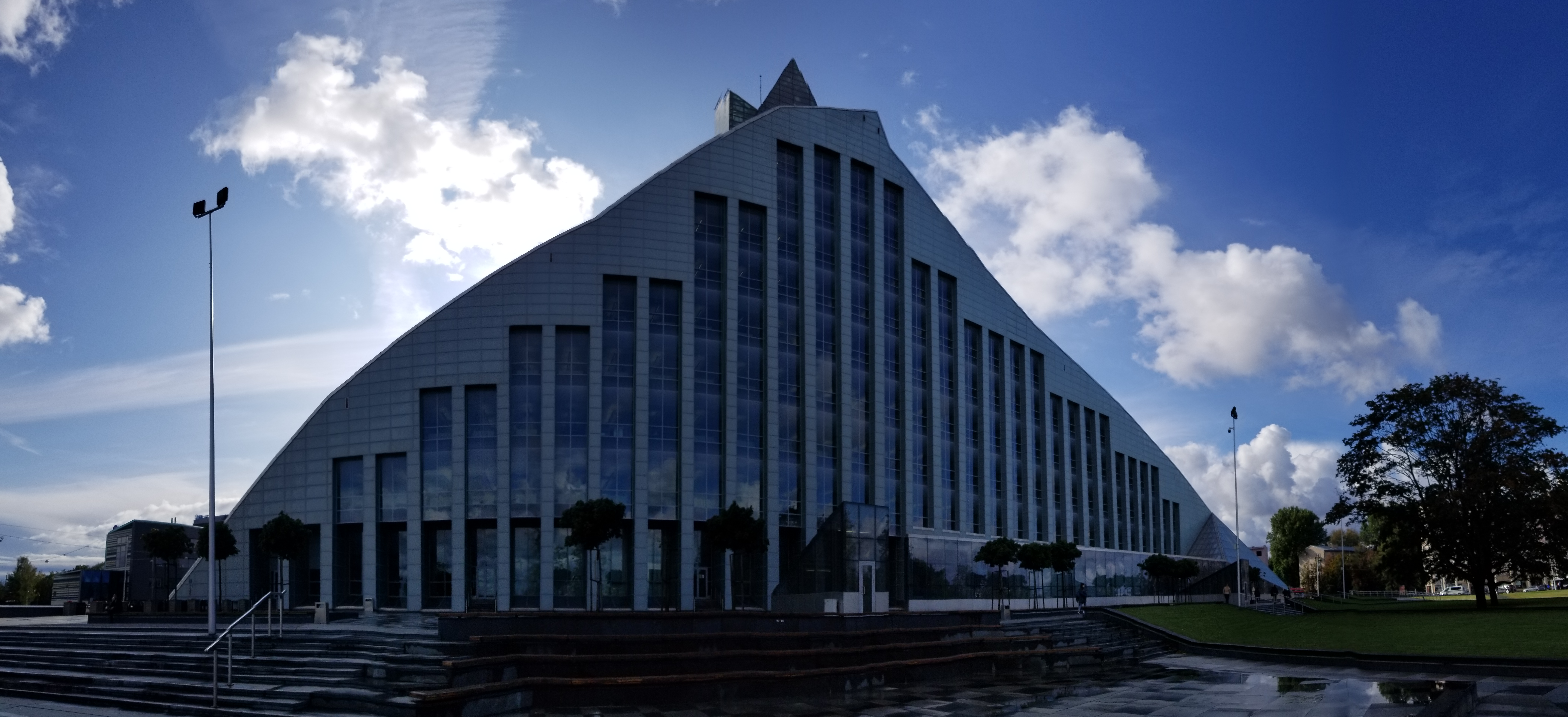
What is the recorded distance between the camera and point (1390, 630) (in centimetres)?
4650

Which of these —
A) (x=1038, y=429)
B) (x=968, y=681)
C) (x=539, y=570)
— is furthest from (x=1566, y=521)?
(x=539, y=570)

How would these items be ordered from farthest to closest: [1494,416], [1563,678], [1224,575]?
[1224,575] < [1494,416] < [1563,678]

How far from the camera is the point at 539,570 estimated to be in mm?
Answer: 55469

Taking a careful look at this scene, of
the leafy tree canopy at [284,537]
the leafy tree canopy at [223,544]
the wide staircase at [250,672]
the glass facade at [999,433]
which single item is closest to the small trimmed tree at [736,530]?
the wide staircase at [250,672]

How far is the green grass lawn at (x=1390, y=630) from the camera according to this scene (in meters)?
38.2

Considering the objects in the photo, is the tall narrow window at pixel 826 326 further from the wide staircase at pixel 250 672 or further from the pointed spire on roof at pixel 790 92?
the wide staircase at pixel 250 672

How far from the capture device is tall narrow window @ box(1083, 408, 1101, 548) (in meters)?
92.1

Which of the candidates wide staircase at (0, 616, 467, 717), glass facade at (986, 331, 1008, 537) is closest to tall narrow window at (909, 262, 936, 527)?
glass facade at (986, 331, 1008, 537)

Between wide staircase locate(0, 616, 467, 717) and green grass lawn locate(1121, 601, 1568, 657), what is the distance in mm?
32791

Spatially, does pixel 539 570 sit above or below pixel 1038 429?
below

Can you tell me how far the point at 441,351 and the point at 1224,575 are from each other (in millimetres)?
72494

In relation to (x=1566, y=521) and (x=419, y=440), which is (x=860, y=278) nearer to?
(x=419, y=440)

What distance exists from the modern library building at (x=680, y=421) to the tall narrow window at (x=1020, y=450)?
896 centimetres

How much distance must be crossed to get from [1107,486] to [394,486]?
6278cm
